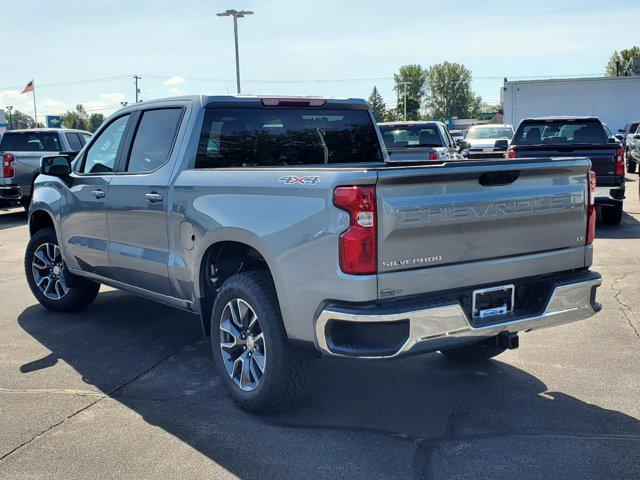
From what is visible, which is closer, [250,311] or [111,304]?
[250,311]

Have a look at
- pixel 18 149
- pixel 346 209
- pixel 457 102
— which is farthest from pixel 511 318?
pixel 457 102

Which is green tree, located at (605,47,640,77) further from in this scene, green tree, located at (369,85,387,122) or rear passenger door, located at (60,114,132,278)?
rear passenger door, located at (60,114,132,278)

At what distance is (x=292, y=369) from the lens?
13.3 ft

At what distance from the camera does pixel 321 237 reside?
366 centimetres

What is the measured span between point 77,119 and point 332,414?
139439 millimetres

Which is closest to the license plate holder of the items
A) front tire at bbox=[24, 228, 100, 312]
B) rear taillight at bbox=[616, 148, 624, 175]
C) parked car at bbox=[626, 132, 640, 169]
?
front tire at bbox=[24, 228, 100, 312]

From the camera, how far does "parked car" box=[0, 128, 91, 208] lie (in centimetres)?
1554

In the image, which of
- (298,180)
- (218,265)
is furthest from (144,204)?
(298,180)

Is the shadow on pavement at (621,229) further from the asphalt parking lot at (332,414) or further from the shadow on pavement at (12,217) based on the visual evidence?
the shadow on pavement at (12,217)

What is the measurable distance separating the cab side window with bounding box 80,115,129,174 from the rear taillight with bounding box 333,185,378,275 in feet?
9.16

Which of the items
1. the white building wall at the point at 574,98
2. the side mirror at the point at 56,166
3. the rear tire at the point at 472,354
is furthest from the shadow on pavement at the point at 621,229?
the white building wall at the point at 574,98

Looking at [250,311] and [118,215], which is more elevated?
[118,215]

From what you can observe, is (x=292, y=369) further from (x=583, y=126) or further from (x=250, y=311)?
(x=583, y=126)

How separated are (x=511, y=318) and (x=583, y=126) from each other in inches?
395
